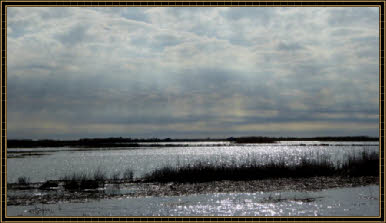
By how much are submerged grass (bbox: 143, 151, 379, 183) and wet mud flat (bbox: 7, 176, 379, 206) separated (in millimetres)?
835

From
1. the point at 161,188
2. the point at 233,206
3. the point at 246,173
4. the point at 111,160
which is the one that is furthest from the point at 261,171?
the point at 111,160

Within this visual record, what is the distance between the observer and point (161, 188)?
67.6 feet

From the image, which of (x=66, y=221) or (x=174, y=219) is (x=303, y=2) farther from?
(x=66, y=221)

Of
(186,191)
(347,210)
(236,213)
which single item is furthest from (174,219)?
(186,191)

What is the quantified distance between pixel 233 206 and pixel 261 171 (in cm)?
863

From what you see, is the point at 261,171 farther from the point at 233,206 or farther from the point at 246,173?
the point at 233,206

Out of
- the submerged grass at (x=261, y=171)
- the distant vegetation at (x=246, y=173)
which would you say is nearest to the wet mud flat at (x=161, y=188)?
the distant vegetation at (x=246, y=173)

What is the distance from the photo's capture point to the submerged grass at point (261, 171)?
2302 cm

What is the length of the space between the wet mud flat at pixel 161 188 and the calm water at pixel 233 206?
3.63 feet

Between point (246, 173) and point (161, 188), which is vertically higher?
point (246, 173)

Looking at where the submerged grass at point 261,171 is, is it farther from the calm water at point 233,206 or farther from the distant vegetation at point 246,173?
the calm water at point 233,206

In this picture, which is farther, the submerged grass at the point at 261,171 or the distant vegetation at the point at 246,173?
the submerged grass at the point at 261,171

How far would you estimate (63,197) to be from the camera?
1838 cm

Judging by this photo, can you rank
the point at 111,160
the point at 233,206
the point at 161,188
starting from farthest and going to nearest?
1. the point at 111,160
2. the point at 161,188
3. the point at 233,206
